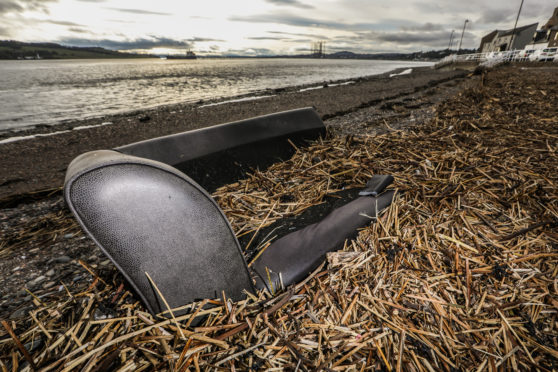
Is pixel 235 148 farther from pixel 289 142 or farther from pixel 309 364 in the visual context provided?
pixel 309 364

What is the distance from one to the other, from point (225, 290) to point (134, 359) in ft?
1.36

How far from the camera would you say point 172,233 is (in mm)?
1034

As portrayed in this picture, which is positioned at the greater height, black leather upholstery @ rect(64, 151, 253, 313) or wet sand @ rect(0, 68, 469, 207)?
black leather upholstery @ rect(64, 151, 253, 313)

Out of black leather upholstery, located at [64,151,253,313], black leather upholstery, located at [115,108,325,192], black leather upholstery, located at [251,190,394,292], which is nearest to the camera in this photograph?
black leather upholstery, located at [64,151,253,313]

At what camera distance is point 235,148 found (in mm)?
2322

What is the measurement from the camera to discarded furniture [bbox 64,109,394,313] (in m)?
0.90

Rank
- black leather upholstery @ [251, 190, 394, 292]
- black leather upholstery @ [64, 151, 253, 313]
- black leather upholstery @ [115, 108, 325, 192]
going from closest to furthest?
black leather upholstery @ [64, 151, 253, 313] < black leather upholstery @ [251, 190, 394, 292] < black leather upholstery @ [115, 108, 325, 192]

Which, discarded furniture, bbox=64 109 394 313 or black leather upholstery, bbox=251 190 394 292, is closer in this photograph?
discarded furniture, bbox=64 109 394 313

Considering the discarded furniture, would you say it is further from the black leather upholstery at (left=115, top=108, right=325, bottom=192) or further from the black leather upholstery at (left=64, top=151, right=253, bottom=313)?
the black leather upholstery at (left=115, top=108, right=325, bottom=192)

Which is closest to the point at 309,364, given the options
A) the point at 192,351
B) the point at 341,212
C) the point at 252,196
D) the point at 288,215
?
the point at 192,351

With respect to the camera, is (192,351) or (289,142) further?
(289,142)

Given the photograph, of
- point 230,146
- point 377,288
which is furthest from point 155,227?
point 230,146

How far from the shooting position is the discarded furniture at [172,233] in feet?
2.97

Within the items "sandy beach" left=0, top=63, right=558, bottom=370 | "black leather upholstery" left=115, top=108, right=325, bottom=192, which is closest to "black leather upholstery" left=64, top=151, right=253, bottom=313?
"sandy beach" left=0, top=63, right=558, bottom=370
